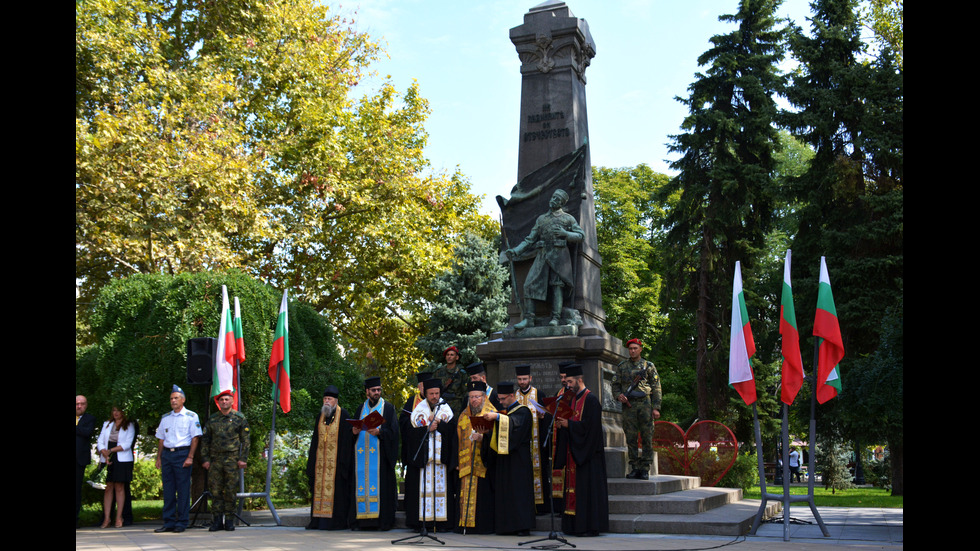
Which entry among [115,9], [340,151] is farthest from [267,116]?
[115,9]

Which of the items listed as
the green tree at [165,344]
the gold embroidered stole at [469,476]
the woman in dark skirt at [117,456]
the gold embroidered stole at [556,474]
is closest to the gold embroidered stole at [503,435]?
the gold embroidered stole at [469,476]

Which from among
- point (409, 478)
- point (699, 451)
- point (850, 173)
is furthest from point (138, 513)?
point (850, 173)

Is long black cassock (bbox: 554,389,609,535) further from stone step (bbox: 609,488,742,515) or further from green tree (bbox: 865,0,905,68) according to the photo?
green tree (bbox: 865,0,905,68)

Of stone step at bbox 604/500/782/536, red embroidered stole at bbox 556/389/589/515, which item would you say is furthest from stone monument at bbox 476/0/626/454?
red embroidered stole at bbox 556/389/589/515

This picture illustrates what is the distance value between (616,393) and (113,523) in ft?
24.8

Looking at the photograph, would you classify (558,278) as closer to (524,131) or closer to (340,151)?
(524,131)

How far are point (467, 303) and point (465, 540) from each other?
41.5ft

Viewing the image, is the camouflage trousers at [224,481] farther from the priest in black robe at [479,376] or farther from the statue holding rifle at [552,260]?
the statue holding rifle at [552,260]

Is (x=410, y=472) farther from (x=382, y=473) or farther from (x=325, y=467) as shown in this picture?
(x=325, y=467)

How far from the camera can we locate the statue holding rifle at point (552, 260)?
12234 mm

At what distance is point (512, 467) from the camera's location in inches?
382

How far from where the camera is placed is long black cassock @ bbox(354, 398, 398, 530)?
1058 centimetres

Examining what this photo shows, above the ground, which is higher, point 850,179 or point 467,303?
point 850,179

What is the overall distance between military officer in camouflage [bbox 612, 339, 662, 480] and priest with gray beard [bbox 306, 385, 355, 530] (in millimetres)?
3565
